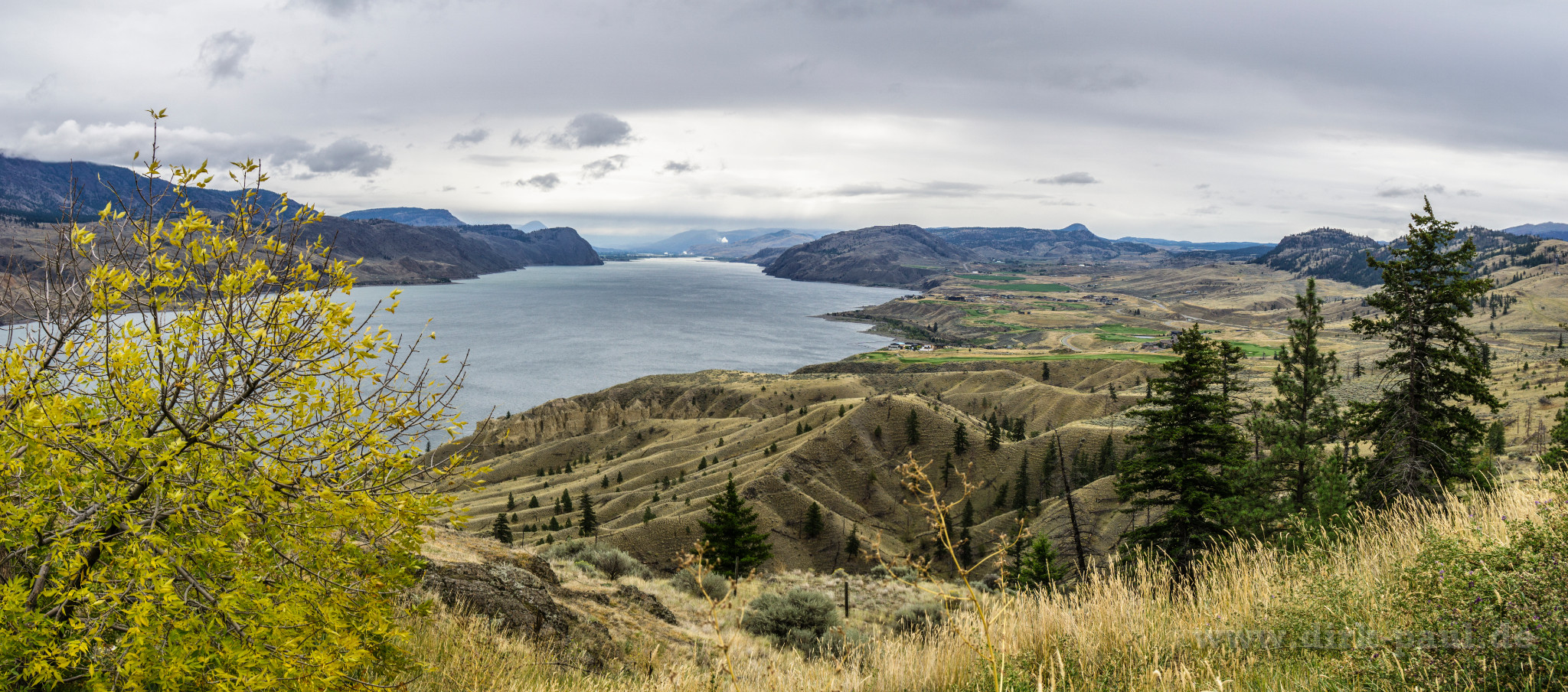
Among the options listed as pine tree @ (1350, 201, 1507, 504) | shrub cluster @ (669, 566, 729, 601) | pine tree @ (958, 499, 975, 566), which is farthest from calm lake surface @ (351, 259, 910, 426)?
pine tree @ (1350, 201, 1507, 504)

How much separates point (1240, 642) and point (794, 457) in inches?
1800

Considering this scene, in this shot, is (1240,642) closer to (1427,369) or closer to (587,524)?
(1427,369)

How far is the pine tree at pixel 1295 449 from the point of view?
19.8 meters

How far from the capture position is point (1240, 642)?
503 centimetres

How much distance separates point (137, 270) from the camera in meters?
5.21

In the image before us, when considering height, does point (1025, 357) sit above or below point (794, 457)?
above

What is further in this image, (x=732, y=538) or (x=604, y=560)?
(x=732, y=538)

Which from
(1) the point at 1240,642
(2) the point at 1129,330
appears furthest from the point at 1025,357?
(1) the point at 1240,642

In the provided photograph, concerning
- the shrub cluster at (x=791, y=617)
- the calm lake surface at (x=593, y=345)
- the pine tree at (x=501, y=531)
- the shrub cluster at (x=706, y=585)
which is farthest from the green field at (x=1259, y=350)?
the shrub cluster at (x=791, y=617)

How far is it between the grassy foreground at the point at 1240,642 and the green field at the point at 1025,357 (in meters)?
106

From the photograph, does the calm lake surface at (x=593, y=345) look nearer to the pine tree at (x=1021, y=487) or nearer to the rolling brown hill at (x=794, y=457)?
the rolling brown hill at (x=794, y=457)

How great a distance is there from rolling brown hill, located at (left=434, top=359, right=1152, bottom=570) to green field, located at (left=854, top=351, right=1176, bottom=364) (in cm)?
1813

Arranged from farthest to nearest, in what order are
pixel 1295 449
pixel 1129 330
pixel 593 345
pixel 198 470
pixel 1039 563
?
pixel 1129 330, pixel 593 345, pixel 1039 563, pixel 1295 449, pixel 198 470

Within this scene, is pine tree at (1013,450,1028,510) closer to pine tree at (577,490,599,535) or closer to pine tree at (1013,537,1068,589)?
pine tree at (1013,537,1068,589)
